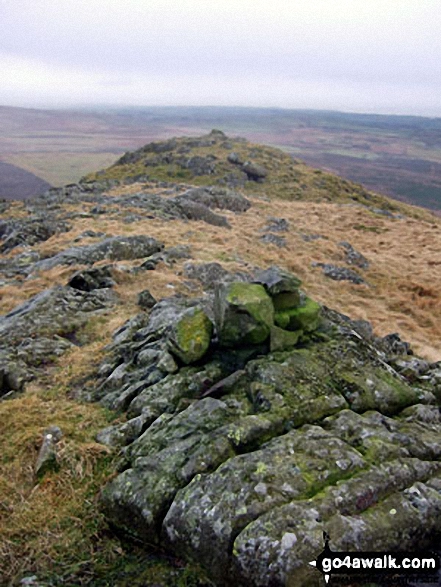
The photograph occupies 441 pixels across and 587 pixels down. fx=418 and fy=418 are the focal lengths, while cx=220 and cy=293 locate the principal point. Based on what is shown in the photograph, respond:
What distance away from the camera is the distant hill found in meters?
143

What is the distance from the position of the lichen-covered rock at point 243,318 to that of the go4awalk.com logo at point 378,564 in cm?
440

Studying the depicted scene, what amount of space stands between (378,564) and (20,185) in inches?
7339

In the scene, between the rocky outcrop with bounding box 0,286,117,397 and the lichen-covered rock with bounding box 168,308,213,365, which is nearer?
the lichen-covered rock with bounding box 168,308,213,365

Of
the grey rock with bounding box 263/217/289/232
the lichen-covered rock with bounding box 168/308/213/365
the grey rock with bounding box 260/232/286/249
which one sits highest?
the lichen-covered rock with bounding box 168/308/213/365

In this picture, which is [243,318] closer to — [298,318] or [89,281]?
[298,318]

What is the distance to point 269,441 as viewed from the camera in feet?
23.2

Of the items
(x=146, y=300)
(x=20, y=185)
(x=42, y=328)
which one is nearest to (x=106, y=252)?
(x=146, y=300)

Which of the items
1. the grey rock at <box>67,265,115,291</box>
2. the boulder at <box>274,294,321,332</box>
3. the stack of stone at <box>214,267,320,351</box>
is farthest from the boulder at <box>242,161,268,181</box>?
the boulder at <box>274,294,321,332</box>

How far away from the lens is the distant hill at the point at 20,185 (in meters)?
143

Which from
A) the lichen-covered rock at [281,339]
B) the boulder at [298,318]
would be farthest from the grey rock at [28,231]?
the lichen-covered rock at [281,339]

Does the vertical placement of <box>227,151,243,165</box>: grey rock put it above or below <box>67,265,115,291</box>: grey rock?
above

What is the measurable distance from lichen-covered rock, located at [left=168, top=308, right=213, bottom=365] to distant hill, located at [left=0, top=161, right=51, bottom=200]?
142 metres

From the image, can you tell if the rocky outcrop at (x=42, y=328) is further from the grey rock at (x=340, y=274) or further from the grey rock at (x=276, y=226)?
the grey rock at (x=276, y=226)

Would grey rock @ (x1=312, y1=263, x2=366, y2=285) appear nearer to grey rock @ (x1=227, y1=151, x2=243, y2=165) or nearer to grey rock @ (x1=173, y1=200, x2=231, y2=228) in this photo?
grey rock @ (x1=173, y1=200, x2=231, y2=228)
